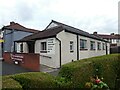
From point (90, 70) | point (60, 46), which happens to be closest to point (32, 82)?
point (90, 70)

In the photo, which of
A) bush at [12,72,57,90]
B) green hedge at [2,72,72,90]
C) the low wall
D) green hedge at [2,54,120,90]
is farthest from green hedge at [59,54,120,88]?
the low wall

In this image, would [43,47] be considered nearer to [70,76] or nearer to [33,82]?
[70,76]

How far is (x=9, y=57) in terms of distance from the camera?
22.8 metres

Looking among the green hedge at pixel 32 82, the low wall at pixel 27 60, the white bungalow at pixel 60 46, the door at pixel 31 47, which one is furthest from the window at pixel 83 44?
the green hedge at pixel 32 82

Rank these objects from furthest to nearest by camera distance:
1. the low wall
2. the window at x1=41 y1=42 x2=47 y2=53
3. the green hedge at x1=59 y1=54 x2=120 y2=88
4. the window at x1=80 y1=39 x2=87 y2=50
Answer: the window at x1=80 y1=39 x2=87 y2=50 → the window at x1=41 y1=42 x2=47 y2=53 → the low wall → the green hedge at x1=59 y1=54 x2=120 y2=88

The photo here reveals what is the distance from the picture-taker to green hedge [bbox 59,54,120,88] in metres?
5.60

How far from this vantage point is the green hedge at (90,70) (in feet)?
18.4

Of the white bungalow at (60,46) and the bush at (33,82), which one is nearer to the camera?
the bush at (33,82)

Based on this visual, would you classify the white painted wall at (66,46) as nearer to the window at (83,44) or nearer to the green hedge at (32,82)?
the window at (83,44)

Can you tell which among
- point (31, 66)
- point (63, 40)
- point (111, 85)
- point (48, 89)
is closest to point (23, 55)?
point (31, 66)

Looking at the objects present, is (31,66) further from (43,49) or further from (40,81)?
(40,81)

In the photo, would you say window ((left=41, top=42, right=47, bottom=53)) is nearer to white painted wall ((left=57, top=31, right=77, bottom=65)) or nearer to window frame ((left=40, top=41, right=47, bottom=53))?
window frame ((left=40, top=41, right=47, bottom=53))

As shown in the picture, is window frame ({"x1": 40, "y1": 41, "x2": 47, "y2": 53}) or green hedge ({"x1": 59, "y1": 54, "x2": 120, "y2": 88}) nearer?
green hedge ({"x1": 59, "y1": 54, "x2": 120, "y2": 88})

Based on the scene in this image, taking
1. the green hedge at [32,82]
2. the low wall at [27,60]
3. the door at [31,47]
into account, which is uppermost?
the door at [31,47]
